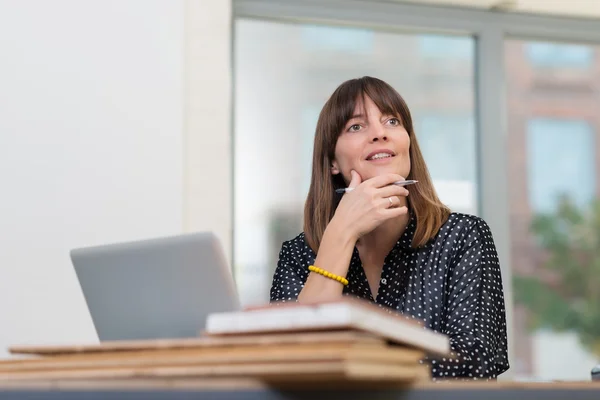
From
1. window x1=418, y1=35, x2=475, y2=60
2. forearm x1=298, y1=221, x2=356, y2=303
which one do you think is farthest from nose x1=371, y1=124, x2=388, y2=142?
window x1=418, y1=35, x2=475, y2=60

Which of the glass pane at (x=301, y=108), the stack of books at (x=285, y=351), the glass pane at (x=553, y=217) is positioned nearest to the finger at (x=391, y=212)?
the stack of books at (x=285, y=351)

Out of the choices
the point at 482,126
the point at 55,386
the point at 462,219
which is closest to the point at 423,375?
the point at 55,386

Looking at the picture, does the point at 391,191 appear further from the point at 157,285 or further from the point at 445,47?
the point at 445,47

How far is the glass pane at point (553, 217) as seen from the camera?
5.16 metres

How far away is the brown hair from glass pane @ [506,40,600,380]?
326cm

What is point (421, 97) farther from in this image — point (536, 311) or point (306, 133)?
point (536, 311)

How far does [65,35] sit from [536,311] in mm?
3606

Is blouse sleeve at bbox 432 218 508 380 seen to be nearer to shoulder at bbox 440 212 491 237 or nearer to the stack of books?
shoulder at bbox 440 212 491 237

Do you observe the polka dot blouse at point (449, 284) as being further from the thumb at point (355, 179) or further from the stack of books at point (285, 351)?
the stack of books at point (285, 351)

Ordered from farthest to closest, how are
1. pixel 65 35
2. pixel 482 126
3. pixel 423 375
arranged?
pixel 482 126, pixel 65 35, pixel 423 375

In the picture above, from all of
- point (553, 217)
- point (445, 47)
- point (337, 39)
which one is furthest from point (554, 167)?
point (337, 39)

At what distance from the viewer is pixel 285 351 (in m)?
0.69

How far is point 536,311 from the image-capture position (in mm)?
5320

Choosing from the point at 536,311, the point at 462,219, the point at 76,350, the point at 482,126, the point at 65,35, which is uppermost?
the point at 65,35
